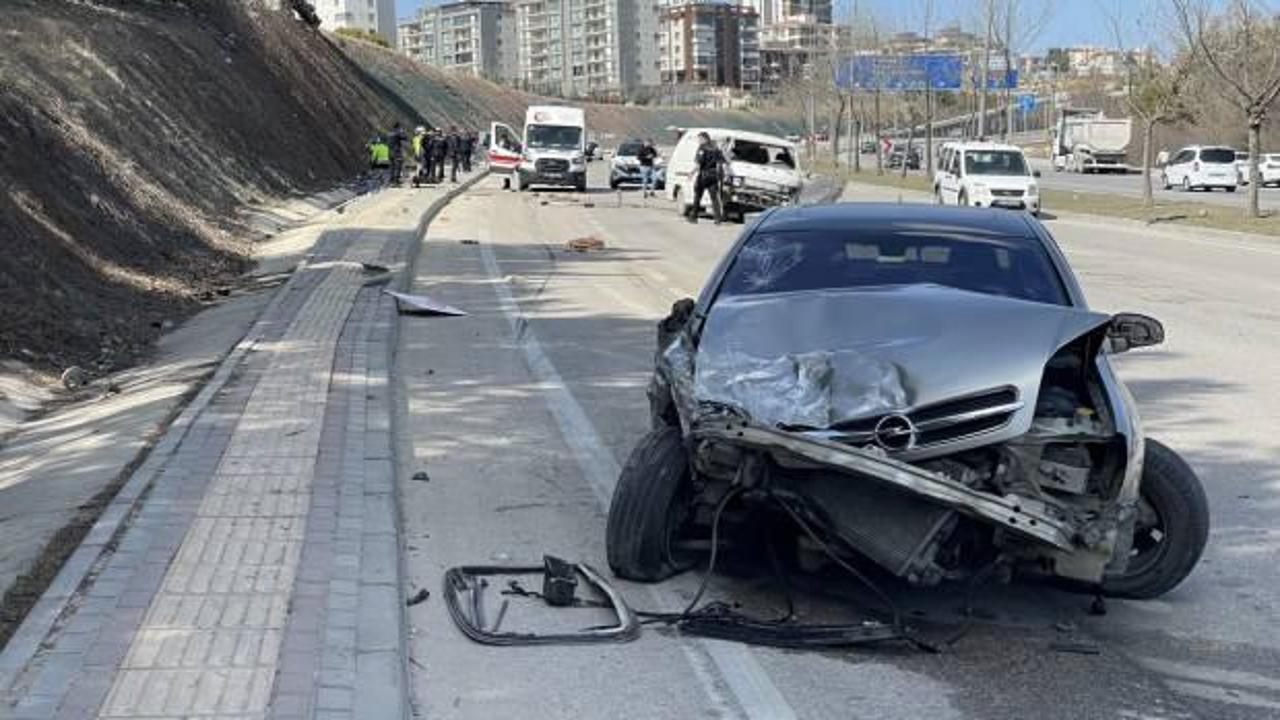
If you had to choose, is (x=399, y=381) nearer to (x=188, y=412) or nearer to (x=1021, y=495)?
(x=188, y=412)

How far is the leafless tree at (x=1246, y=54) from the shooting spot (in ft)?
102

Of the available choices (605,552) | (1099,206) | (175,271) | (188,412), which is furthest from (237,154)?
(605,552)

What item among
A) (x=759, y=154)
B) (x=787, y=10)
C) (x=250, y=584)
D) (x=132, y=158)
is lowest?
(x=250, y=584)

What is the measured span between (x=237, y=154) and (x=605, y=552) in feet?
97.7

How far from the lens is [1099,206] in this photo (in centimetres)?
3850

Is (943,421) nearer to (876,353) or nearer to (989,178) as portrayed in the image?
(876,353)

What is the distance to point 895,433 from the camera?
5.17m

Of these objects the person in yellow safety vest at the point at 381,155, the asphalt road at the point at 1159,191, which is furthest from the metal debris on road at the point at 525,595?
the person in yellow safety vest at the point at 381,155

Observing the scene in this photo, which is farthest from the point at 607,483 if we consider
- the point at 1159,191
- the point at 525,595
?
the point at 1159,191

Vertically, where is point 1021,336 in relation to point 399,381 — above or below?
above

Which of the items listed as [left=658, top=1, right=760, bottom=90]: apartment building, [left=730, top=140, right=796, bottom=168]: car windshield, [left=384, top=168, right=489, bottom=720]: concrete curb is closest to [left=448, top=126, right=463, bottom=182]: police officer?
[left=730, top=140, right=796, bottom=168]: car windshield

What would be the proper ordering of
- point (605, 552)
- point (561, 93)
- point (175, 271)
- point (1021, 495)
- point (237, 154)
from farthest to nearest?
point (561, 93) < point (237, 154) < point (175, 271) < point (605, 552) < point (1021, 495)

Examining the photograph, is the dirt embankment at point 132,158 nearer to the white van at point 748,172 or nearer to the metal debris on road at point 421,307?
the metal debris on road at point 421,307

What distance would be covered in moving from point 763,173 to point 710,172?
6.37 ft
